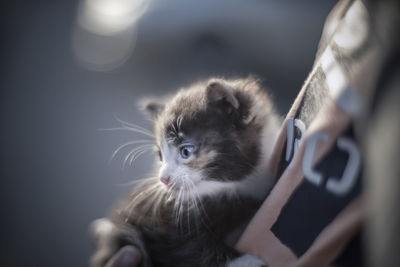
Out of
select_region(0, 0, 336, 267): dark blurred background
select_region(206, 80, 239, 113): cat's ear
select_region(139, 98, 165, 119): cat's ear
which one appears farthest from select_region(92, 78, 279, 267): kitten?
select_region(0, 0, 336, 267): dark blurred background

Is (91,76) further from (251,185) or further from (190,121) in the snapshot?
(251,185)

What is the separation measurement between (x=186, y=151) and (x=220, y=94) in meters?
0.24

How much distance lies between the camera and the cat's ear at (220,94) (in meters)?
1.12

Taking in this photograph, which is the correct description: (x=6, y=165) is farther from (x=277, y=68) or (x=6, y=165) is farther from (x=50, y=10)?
(x=277, y=68)

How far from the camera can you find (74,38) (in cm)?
324

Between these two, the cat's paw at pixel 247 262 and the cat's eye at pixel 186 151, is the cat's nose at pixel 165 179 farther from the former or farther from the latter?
the cat's paw at pixel 247 262

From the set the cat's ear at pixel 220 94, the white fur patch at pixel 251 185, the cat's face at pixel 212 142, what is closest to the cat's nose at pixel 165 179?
the cat's face at pixel 212 142

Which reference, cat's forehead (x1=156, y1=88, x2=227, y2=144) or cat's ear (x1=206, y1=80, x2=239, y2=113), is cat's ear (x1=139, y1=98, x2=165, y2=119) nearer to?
cat's forehead (x1=156, y1=88, x2=227, y2=144)

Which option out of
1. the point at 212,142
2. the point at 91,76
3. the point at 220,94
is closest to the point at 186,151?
the point at 212,142

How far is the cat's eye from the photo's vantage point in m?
1.16

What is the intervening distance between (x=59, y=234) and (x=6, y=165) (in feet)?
2.63

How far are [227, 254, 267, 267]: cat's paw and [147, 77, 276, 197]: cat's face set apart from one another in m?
0.27

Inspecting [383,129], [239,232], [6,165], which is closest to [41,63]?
[6,165]

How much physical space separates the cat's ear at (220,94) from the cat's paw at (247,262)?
0.49 metres
